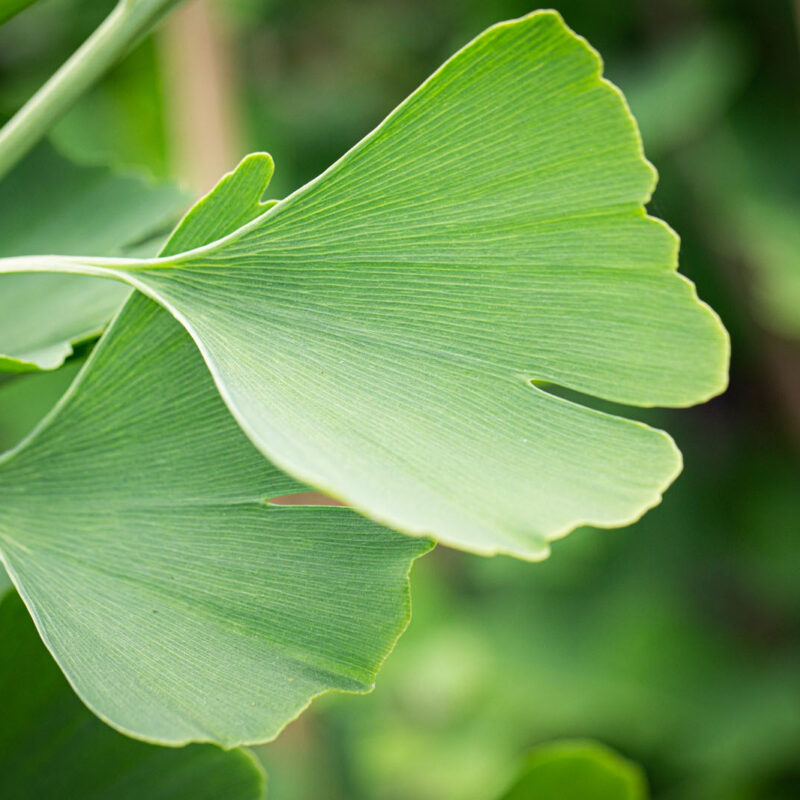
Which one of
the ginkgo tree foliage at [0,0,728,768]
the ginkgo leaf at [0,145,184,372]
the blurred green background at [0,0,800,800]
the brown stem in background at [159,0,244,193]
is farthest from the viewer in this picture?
the blurred green background at [0,0,800,800]

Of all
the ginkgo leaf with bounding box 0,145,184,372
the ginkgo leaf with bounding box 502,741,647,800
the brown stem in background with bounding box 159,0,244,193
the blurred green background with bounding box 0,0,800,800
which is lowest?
the blurred green background with bounding box 0,0,800,800

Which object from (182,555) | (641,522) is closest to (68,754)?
(182,555)

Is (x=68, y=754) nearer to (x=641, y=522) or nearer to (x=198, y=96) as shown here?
(x=198, y=96)

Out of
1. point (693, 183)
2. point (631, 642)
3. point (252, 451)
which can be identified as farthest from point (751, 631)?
point (252, 451)

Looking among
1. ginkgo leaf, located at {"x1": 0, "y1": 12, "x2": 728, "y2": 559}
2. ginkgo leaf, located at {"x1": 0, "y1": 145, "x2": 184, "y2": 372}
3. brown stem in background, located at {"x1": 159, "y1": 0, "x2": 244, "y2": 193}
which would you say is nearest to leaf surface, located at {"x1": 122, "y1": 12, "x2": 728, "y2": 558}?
ginkgo leaf, located at {"x1": 0, "y1": 12, "x2": 728, "y2": 559}

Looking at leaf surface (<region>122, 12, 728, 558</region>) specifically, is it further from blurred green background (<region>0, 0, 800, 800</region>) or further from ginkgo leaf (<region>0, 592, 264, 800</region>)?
blurred green background (<region>0, 0, 800, 800</region>)

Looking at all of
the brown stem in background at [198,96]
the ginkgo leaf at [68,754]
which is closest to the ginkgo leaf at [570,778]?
the ginkgo leaf at [68,754]

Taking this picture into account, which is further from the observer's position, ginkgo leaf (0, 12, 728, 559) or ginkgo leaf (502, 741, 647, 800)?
ginkgo leaf (502, 741, 647, 800)
